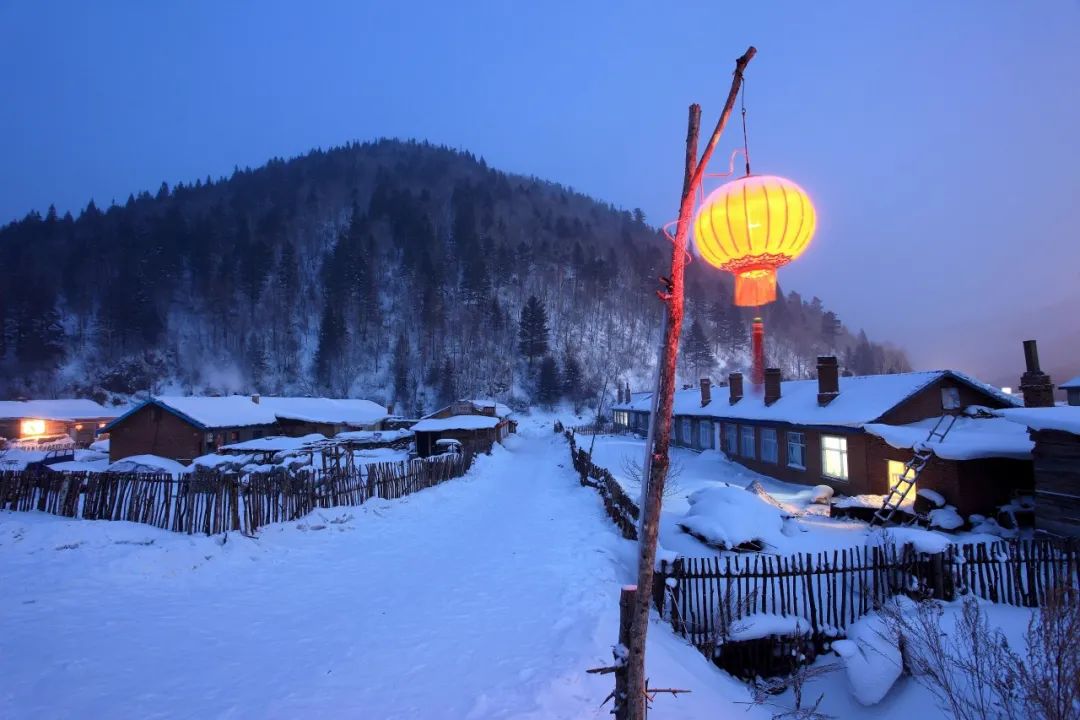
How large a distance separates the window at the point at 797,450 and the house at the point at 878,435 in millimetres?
45

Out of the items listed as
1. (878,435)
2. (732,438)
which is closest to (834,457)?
(878,435)

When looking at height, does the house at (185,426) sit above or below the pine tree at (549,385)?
below

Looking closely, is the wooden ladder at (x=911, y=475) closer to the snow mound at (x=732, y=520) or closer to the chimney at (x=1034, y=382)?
the chimney at (x=1034, y=382)

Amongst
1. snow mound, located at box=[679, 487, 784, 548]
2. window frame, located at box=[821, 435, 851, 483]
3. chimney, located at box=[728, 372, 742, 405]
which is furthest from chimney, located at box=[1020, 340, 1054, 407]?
chimney, located at box=[728, 372, 742, 405]

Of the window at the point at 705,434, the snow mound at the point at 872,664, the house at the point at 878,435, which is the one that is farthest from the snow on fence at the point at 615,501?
the window at the point at 705,434

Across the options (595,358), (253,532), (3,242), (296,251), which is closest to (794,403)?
(253,532)

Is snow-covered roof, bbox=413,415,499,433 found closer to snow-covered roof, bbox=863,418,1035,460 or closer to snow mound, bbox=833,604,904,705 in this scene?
snow-covered roof, bbox=863,418,1035,460

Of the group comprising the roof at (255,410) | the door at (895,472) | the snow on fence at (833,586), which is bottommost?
the snow on fence at (833,586)

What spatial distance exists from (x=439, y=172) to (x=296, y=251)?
195ft

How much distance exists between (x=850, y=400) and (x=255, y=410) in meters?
40.9

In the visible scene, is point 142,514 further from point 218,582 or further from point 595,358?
point 595,358

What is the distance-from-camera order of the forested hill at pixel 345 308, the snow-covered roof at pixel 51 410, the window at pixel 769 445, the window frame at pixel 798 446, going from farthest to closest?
the forested hill at pixel 345 308 → the snow-covered roof at pixel 51 410 → the window at pixel 769 445 → the window frame at pixel 798 446

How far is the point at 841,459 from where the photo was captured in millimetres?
19484

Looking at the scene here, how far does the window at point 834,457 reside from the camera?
19.3 m
